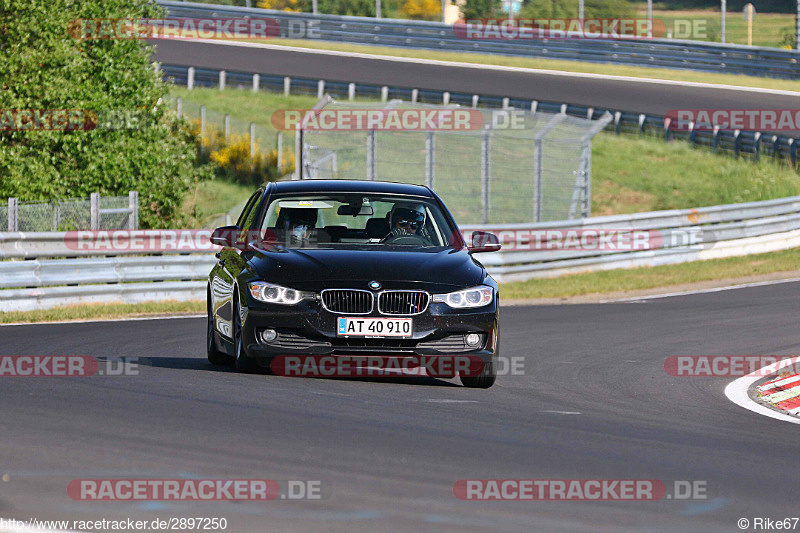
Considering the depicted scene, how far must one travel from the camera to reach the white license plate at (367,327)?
32.3ft

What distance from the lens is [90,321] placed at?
54.0 feet

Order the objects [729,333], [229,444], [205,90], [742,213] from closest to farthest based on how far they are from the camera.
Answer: [229,444]
[729,333]
[742,213]
[205,90]

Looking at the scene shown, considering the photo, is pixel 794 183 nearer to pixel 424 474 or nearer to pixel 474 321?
pixel 474 321

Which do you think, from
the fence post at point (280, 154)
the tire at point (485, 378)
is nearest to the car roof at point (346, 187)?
the tire at point (485, 378)

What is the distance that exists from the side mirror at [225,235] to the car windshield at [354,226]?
26 cm

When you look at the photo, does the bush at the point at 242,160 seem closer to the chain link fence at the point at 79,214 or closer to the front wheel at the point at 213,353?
the chain link fence at the point at 79,214

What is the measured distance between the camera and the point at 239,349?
10.5 meters

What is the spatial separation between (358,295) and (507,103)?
1204 inches

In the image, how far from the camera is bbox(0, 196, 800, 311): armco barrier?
1806cm

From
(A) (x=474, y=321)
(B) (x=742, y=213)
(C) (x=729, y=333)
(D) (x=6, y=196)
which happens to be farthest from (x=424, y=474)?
(B) (x=742, y=213)

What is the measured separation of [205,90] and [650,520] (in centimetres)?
3859
